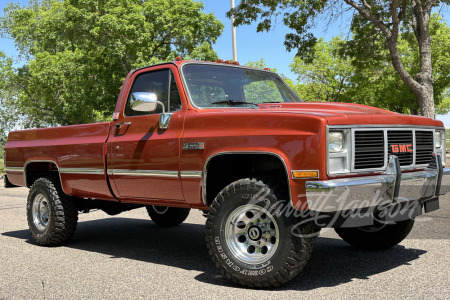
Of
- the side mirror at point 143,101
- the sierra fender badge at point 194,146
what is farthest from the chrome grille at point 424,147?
the side mirror at point 143,101

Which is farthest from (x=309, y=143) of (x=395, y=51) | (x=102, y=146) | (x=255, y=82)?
(x=395, y=51)

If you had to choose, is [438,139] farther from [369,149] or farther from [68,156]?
[68,156]

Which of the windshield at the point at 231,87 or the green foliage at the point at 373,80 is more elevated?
the green foliage at the point at 373,80

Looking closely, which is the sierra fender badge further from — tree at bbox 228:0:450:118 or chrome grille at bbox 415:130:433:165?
tree at bbox 228:0:450:118

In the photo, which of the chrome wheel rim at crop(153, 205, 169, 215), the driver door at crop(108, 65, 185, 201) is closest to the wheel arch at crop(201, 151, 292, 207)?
the driver door at crop(108, 65, 185, 201)

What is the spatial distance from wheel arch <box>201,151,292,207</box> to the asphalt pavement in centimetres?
83

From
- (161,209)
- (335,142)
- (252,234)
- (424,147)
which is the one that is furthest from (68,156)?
(424,147)

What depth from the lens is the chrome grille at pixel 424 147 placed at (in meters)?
5.07

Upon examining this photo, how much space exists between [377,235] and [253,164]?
2030mm

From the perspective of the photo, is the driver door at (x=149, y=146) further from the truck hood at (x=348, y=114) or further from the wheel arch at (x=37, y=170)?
the wheel arch at (x=37, y=170)

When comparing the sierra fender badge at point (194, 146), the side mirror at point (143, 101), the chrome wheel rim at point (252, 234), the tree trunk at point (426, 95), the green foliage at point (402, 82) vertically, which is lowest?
the chrome wheel rim at point (252, 234)

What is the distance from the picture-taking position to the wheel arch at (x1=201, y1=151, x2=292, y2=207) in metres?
4.61

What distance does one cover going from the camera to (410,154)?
193 inches

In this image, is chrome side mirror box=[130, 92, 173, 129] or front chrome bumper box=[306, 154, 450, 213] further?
chrome side mirror box=[130, 92, 173, 129]
